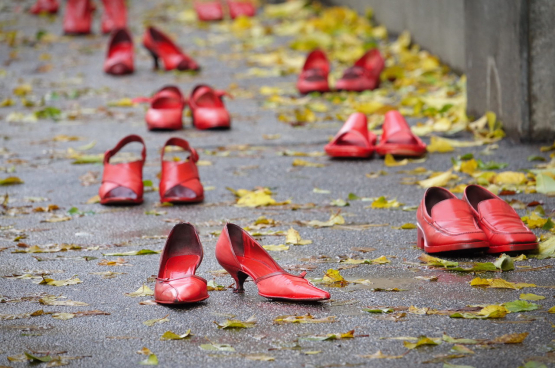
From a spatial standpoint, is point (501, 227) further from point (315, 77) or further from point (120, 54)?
point (120, 54)

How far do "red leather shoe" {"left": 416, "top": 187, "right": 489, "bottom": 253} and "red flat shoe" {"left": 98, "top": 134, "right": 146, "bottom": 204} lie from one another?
1.71 metres

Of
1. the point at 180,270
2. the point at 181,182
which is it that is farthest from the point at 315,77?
the point at 180,270

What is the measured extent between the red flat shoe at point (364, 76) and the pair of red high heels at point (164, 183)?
3.43m

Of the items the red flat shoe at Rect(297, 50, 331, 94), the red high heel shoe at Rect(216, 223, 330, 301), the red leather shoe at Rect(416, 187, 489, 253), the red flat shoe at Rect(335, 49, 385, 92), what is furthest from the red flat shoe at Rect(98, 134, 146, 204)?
the red flat shoe at Rect(335, 49, 385, 92)

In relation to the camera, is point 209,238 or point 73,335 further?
point 209,238

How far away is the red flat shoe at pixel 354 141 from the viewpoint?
5.11 metres

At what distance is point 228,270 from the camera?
2.89m

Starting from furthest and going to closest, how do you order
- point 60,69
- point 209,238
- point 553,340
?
point 60,69, point 209,238, point 553,340

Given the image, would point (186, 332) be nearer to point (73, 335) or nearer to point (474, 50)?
point (73, 335)

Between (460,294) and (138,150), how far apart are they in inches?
140

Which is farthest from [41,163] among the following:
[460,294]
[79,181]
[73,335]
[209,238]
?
[460,294]

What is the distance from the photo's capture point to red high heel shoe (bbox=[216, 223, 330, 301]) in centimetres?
273

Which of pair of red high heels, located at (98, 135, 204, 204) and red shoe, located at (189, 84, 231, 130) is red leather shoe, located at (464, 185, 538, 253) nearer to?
pair of red high heels, located at (98, 135, 204, 204)

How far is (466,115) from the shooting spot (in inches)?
244
